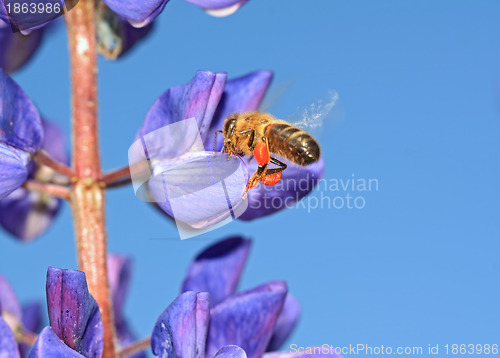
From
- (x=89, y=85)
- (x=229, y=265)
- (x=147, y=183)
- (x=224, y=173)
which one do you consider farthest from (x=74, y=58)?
(x=229, y=265)

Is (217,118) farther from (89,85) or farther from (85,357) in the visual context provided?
(85,357)

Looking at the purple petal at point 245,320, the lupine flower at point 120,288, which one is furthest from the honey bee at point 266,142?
the lupine flower at point 120,288

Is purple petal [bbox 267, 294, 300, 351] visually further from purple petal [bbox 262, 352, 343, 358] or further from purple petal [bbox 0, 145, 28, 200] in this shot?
purple petal [bbox 0, 145, 28, 200]

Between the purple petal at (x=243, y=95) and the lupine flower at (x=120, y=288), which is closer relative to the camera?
the purple petal at (x=243, y=95)

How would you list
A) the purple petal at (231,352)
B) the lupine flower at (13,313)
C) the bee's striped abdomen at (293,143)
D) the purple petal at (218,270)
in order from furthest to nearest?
the lupine flower at (13,313) → the purple petal at (218,270) → the bee's striped abdomen at (293,143) → the purple petal at (231,352)

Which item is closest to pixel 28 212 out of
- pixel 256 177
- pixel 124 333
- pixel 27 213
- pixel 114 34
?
pixel 27 213

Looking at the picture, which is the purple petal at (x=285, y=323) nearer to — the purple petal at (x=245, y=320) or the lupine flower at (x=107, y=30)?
the purple petal at (x=245, y=320)

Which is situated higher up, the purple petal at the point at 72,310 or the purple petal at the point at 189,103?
the purple petal at the point at 189,103

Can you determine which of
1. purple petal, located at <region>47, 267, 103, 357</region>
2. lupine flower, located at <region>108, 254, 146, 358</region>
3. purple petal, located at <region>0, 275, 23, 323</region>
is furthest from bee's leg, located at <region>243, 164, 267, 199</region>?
purple petal, located at <region>0, 275, 23, 323</region>
